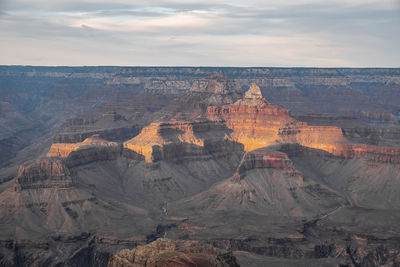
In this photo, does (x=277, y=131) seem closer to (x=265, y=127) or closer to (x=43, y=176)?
(x=265, y=127)

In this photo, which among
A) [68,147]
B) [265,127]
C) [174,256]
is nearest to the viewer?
[174,256]

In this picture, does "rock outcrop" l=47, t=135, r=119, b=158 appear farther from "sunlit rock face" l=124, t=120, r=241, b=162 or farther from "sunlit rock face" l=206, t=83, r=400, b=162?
"sunlit rock face" l=206, t=83, r=400, b=162

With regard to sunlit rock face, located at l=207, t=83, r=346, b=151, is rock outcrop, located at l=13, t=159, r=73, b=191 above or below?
below

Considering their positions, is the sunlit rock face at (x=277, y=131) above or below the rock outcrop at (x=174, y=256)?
below

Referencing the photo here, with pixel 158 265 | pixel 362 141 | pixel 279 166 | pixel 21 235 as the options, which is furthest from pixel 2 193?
pixel 362 141

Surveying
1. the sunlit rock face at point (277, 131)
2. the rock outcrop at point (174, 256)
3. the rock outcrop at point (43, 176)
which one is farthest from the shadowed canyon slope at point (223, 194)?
the rock outcrop at point (174, 256)

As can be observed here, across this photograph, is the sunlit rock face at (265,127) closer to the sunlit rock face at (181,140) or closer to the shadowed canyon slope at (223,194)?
the shadowed canyon slope at (223,194)

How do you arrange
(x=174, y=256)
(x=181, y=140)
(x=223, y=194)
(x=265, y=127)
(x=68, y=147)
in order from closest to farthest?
(x=174, y=256) → (x=223, y=194) → (x=68, y=147) → (x=181, y=140) → (x=265, y=127)

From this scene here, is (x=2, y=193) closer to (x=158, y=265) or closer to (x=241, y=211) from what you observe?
(x=241, y=211)

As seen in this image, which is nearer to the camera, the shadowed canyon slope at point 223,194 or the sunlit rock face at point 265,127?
the shadowed canyon slope at point 223,194

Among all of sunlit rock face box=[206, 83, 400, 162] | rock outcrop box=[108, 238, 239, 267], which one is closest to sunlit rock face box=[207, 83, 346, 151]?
sunlit rock face box=[206, 83, 400, 162]

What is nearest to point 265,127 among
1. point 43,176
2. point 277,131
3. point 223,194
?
point 277,131
